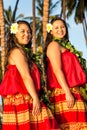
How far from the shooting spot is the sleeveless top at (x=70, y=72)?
5848 millimetres

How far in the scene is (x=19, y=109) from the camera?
18.5 feet

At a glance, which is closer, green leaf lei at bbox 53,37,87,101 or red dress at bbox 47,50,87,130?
red dress at bbox 47,50,87,130

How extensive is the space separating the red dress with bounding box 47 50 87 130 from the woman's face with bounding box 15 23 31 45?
0.38 meters

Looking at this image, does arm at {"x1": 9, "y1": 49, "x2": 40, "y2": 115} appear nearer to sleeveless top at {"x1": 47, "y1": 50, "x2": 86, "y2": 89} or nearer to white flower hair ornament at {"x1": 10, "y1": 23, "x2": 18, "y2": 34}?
white flower hair ornament at {"x1": 10, "y1": 23, "x2": 18, "y2": 34}

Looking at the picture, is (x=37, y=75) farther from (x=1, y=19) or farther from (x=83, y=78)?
(x=1, y=19)

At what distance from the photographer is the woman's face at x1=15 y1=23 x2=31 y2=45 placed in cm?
581

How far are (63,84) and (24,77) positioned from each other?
449mm

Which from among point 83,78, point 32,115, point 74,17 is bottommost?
point 32,115

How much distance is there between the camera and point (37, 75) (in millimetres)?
5777

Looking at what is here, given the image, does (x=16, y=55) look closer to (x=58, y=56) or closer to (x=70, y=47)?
(x=58, y=56)

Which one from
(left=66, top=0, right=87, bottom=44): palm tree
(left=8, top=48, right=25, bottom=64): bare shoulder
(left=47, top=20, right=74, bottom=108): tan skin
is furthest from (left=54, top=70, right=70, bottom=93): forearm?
(left=66, top=0, right=87, bottom=44): palm tree

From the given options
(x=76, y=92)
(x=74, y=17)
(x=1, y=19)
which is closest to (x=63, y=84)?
(x=76, y=92)

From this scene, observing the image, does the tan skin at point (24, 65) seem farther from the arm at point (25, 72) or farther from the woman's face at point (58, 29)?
the woman's face at point (58, 29)

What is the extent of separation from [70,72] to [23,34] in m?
0.69
